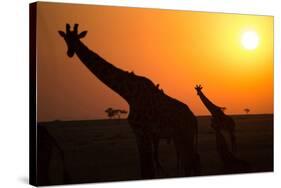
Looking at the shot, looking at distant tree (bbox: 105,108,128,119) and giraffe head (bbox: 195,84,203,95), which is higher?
giraffe head (bbox: 195,84,203,95)

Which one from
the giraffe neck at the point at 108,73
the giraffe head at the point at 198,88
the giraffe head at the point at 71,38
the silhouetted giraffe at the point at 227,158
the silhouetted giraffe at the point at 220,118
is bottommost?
the silhouetted giraffe at the point at 227,158

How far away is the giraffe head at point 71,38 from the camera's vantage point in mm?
8344

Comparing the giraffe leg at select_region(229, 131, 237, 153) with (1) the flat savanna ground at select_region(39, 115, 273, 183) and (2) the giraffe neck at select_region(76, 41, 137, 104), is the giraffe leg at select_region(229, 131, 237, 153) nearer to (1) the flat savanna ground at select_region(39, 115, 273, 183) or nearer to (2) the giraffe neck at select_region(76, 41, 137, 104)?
(1) the flat savanna ground at select_region(39, 115, 273, 183)

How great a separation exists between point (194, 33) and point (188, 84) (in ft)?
2.07

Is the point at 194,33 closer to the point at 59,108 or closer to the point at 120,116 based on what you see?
the point at 120,116

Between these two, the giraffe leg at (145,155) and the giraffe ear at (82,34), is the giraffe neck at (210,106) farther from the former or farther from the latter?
the giraffe ear at (82,34)

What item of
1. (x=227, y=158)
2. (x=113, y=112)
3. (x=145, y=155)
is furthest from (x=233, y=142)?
(x=113, y=112)

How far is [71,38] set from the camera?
329 inches

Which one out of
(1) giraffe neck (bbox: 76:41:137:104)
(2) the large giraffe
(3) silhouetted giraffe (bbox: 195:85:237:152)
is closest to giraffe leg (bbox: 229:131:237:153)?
(3) silhouetted giraffe (bbox: 195:85:237:152)

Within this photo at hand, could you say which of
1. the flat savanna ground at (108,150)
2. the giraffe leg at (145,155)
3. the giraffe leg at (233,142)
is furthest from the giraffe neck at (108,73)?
the giraffe leg at (233,142)

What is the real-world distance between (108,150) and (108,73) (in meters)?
0.89

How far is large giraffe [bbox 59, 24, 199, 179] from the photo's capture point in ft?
27.9

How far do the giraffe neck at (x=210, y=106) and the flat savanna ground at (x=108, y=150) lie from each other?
Answer: 0.12m

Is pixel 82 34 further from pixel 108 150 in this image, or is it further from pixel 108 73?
pixel 108 150
